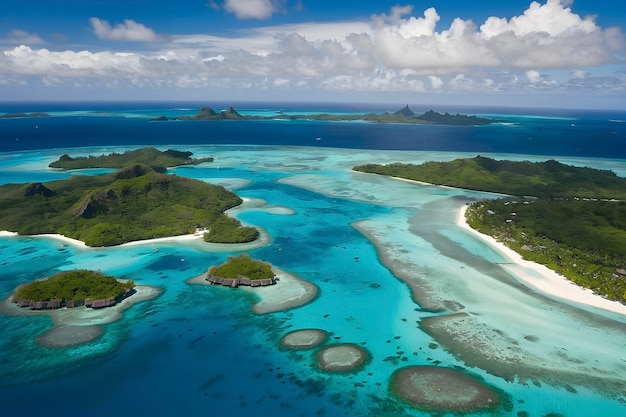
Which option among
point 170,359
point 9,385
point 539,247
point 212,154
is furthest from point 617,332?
point 212,154

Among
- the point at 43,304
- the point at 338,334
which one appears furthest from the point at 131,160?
the point at 338,334

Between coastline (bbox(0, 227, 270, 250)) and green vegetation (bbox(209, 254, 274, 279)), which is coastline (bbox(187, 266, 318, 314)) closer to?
green vegetation (bbox(209, 254, 274, 279))

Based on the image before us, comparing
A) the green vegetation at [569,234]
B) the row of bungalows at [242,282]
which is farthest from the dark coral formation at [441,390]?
the green vegetation at [569,234]

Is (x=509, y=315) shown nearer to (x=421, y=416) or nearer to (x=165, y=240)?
(x=421, y=416)

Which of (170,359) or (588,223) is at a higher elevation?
(588,223)

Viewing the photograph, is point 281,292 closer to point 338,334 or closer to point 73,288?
point 338,334

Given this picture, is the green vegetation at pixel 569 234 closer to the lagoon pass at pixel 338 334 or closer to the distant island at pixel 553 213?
the distant island at pixel 553 213

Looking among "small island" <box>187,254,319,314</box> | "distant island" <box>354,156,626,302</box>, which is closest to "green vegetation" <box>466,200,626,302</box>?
"distant island" <box>354,156,626,302</box>
